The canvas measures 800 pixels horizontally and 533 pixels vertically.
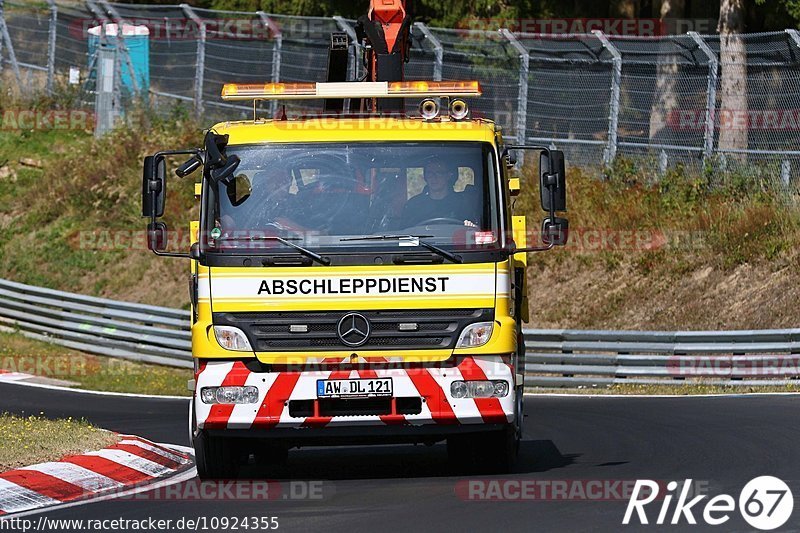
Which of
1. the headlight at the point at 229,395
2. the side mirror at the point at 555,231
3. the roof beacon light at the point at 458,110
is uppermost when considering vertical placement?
the roof beacon light at the point at 458,110

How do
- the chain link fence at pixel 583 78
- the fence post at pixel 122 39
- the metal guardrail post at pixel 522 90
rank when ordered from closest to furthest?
the chain link fence at pixel 583 78, the metal guardrail post at pixel 522 90, the fence post at pixel 122 39

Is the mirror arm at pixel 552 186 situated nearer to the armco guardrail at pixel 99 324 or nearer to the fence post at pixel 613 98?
the armco guardrail at pixel 99 324

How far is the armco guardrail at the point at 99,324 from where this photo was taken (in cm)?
2475

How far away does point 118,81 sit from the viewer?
112ft

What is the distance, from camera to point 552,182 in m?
11.0

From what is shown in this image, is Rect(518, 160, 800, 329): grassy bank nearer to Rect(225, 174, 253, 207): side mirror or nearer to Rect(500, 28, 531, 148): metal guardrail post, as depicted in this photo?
Rect(500, 28, 531, 148): metal guardrail post

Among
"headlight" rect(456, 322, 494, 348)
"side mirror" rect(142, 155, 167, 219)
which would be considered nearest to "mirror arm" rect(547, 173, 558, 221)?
"headlight" rect(456, 322, 494, 348)

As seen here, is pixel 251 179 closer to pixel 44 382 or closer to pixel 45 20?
pixel 44 382

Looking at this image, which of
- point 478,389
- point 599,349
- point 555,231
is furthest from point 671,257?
point 478,389

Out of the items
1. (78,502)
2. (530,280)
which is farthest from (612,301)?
(78,502)

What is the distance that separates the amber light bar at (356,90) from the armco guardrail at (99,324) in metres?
12.4

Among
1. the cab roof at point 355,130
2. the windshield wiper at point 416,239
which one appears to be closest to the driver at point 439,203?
the windshield wiper at point 416,239

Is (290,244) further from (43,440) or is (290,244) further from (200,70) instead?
(200,70)

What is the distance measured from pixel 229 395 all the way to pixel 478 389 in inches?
68.4
